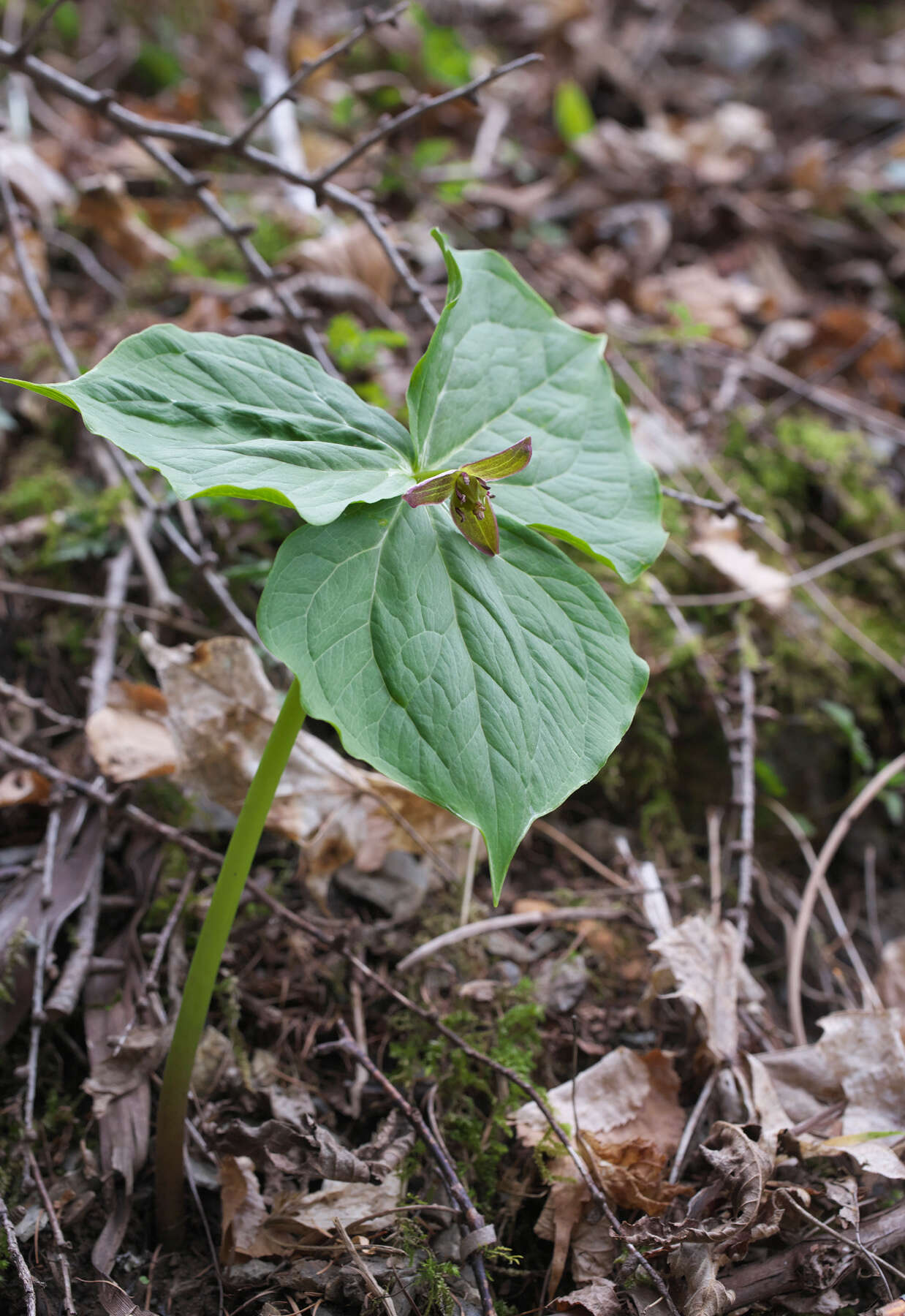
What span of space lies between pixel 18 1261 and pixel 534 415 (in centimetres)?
137

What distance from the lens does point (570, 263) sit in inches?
122

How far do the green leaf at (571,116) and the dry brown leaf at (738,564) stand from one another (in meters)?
2.37

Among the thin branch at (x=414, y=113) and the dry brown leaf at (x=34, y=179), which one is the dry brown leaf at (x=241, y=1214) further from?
the dry brown leaf at (x=34, y=179)

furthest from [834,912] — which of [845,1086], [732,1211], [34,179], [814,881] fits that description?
[34,179]

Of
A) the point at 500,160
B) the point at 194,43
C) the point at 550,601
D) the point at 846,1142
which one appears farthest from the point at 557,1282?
the point at 194,43

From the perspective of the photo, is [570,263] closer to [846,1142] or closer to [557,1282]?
[846,1142]

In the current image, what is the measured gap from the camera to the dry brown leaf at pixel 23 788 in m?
1.62

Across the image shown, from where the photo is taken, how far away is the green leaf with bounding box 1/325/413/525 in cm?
92

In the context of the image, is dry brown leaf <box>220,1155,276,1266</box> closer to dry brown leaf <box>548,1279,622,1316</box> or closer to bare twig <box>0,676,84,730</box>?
dry brown leaf <box>548,1279,622,1316</box>

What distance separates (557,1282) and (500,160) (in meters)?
3.84

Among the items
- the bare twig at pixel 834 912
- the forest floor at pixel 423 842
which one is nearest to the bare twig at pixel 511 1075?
the forest floor at pixel 423 842

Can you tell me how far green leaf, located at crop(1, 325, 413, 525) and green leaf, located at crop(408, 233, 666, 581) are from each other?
83 millimetres

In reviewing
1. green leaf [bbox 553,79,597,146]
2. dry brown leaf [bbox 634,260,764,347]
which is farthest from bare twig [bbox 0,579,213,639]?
green leaf [bbox 553,79,597,146]

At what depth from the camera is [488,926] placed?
1.63m
